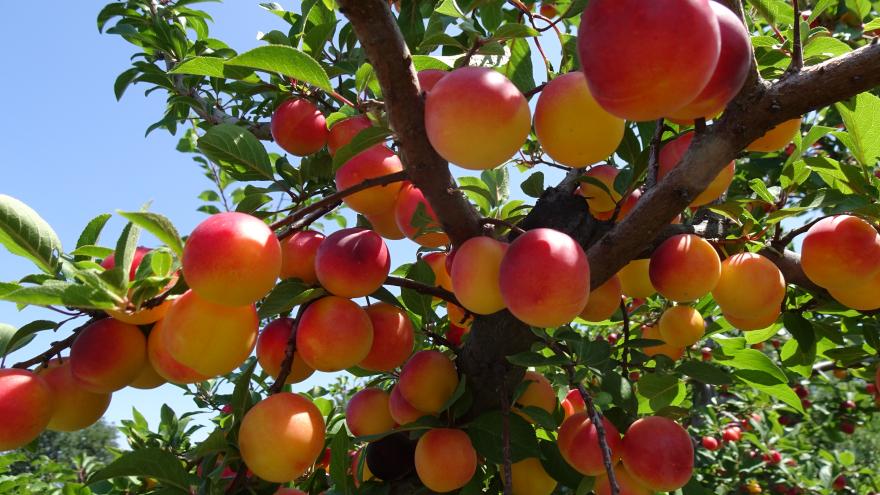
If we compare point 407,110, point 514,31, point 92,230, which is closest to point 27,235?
point 92,230

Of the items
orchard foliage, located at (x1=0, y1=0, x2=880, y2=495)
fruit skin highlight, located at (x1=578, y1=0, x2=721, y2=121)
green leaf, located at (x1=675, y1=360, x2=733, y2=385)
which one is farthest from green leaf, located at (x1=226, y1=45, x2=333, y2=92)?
green leaf, located at (x1=675, y1=360, x2=733, y2=385)

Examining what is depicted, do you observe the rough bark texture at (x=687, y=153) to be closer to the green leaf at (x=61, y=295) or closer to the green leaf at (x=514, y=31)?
the green leaf at (x=514, y=31)

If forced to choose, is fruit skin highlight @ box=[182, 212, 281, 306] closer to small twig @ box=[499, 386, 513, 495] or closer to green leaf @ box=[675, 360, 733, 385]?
small twig @ box=[499, 386, 513, 495]

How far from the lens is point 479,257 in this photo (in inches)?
39.6

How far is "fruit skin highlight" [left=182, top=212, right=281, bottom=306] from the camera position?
0.81 metres

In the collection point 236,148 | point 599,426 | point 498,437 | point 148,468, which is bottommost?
point 498,437

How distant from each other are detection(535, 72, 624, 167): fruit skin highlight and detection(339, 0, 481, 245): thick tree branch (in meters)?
0.18

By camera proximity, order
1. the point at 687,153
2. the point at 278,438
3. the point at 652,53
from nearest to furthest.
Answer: the point at 652,53 → the point at 687,153 → the point at 278,438

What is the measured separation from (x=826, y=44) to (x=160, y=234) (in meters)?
1.25

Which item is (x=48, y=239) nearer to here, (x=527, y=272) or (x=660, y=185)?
(x=527, y=272)

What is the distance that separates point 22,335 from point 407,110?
834mm

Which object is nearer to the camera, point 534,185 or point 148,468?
point 148,468

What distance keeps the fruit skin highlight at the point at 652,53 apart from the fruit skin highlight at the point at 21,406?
1.01 metres

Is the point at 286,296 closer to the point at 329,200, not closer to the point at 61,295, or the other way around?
the point at 329,200
